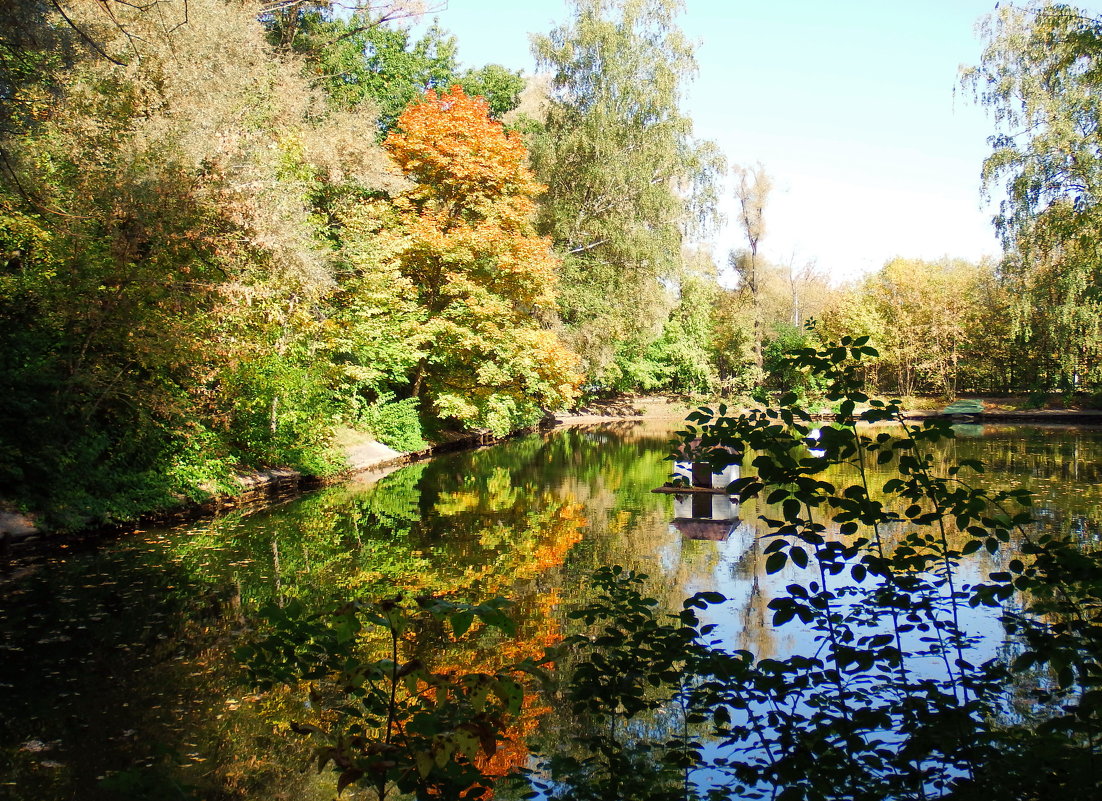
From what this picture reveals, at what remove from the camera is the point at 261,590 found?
824 centimetres

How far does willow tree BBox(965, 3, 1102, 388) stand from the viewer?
2292cm

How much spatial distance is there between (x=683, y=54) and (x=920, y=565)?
28211mm

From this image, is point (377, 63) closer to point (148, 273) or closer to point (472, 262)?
point (472, 262)

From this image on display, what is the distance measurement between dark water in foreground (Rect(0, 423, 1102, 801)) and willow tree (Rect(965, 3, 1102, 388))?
10022 millimetres

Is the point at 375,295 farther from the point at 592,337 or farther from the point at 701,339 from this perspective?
the point at 701,339

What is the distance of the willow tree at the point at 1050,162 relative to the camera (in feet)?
75.2

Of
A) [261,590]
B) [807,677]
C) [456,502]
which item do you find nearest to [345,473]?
[456,502]

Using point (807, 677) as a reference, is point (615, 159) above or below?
above

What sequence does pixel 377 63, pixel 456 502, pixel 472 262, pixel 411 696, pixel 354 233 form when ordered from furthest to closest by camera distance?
pixel 377 63 → pixel 472 262 → pixel 354 233 → pixel 456 502 → pixel 411 696

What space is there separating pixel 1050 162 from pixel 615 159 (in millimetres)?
12887

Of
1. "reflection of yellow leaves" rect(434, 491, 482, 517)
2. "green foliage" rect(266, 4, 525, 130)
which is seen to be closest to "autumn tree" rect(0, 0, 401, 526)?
"reflection of yellow leaves" rect(434, 491, 482, 517)

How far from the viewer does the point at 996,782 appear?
2.81 metres

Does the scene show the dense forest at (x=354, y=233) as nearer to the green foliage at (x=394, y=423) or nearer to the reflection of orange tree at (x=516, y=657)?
the green foliage at (x=394, y=423)

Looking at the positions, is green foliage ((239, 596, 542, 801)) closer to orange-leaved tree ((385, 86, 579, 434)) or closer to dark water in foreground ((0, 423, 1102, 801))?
dark water in foreground ((0, 423, 1102, 801))
